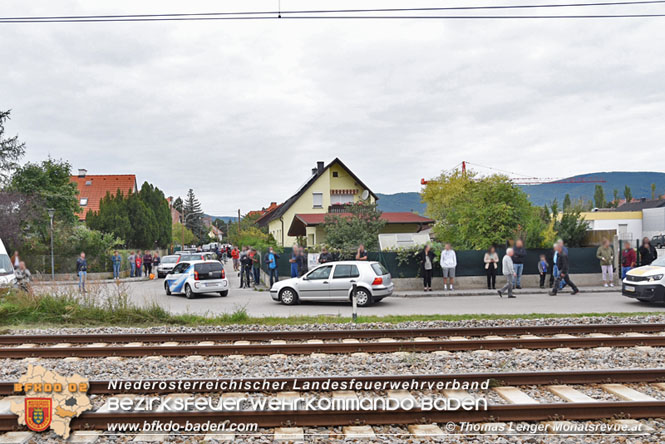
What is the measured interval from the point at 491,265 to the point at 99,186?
57.6 m

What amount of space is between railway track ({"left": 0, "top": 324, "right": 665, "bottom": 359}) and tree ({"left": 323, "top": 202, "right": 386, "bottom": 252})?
11.5m

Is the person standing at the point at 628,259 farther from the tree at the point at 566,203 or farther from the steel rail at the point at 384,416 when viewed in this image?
the steel rail at the point at 384,416

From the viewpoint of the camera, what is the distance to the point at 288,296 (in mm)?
16531

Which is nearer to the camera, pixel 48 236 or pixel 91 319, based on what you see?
pixel 91 319

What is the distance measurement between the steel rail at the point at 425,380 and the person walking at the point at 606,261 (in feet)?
46.7

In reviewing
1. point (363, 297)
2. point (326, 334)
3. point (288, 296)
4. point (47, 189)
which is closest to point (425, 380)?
point (326, 334)

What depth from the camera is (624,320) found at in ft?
39.7

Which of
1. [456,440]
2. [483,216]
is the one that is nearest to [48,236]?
[483,216]

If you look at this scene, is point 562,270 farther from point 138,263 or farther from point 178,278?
point 138,263

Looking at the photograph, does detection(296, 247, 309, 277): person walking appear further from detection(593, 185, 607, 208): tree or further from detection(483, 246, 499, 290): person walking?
detection(593, 185, 607, 208): tree

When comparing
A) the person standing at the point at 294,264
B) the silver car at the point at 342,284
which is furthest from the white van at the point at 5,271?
the person standing at the point at 294,264

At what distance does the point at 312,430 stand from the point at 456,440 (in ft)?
5.09

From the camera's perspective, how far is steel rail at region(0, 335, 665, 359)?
9.09m

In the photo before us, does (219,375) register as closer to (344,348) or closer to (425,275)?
(344,348)
